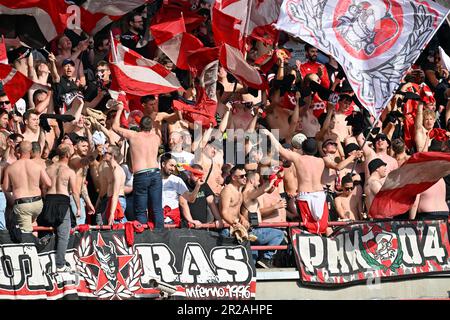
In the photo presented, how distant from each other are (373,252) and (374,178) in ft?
3.47

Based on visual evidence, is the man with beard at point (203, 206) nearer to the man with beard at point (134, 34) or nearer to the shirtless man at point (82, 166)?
the shirtless man at point (82, 166)

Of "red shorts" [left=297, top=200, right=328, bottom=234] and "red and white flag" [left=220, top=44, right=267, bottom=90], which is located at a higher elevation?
"red and white flag" [left=220, top=44, right=267, bottom=90]

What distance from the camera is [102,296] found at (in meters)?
18.2

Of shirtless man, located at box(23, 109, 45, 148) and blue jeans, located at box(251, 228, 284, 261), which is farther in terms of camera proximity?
shirtless man, located at box(23, 109, 45, 148)

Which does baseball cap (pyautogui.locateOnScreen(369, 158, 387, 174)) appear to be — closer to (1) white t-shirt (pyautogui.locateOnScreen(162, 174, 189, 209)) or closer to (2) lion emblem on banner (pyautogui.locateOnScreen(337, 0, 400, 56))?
(2) lion emblem on banner (pyautogui.locateOnScreen(337, 0, 400, 56))

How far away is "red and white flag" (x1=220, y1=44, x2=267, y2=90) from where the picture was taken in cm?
2069

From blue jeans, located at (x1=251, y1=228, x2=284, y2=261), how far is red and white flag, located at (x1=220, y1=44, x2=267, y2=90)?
9.11ft

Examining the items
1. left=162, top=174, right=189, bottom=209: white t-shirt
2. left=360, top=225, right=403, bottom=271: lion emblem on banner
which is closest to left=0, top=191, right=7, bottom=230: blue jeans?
left=162, top=174, right=189, bottom=209: white t-shirt

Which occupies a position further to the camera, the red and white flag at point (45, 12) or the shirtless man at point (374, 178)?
the red and white flag at point (45, 12)

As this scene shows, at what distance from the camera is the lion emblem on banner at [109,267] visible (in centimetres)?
1820

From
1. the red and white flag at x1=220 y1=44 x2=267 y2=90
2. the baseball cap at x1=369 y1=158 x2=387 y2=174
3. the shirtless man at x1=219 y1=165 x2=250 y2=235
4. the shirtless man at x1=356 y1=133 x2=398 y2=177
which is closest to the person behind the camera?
the shirtless man at x1=219 y1=165 x2=250 y2=235

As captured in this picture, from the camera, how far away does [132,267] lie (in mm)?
18344

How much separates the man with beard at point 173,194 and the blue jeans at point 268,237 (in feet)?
2.64

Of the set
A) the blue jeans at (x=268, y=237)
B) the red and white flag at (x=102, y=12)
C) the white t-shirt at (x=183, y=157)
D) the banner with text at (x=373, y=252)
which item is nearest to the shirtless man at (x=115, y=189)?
the white t-shirt at (x=183, y=157)
